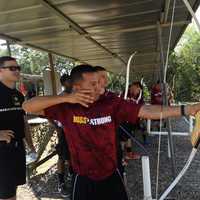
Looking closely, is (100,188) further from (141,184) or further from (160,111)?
(141,184)

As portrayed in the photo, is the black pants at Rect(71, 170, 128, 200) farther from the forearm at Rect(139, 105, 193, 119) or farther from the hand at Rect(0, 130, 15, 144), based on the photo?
the hand at Rect(0, 130, 15, 144)

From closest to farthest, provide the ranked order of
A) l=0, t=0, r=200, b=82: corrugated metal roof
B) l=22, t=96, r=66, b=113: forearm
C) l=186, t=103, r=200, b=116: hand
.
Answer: l=186, t=103, r=200, b=116: hand
l=22, t=96, r=66, b=113: forearm
l=0, t=0, r=200, b=82: corrugated metal roof

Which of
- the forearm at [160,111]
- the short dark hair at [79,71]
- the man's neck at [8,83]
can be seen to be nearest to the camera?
the forearm at [160,111]

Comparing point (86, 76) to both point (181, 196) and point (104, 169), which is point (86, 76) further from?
point (181, 196)

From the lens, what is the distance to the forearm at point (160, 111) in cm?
250

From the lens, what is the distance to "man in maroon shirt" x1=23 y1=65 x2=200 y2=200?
2.76m

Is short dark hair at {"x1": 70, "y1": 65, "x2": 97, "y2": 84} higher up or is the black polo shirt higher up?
short dark hair at {"x1": 70, "y1": 65, "x2": 97, "y2": 84}

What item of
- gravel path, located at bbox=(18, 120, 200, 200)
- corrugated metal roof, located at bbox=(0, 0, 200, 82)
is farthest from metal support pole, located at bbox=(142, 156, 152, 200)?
gravel path, located at bbox=(18, 120, 200, 200)

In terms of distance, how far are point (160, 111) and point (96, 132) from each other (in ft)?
1.53

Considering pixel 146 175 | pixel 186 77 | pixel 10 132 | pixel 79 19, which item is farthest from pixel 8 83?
pixel 186 77

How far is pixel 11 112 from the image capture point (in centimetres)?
397

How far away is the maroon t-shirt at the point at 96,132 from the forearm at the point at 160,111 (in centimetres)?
6

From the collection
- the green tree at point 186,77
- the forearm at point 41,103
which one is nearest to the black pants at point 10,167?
the forearm at point 41,103

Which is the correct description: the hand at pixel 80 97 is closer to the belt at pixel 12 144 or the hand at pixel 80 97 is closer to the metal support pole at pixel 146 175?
the metal support pole at pixel 146 175
